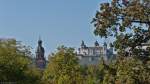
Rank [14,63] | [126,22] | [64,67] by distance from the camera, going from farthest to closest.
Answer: [64,67] → [14,63] → [126,22]

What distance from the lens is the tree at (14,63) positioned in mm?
57656

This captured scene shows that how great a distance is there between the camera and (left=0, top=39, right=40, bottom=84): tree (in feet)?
189

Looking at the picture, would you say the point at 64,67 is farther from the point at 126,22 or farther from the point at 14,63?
the point at 126,22

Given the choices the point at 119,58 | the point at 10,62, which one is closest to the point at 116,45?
the point at 119,58

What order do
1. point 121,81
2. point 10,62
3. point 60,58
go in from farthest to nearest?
point 60,58, point 10,62, point 121,81

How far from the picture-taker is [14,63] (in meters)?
59.2

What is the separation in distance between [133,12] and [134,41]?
4.91 feet

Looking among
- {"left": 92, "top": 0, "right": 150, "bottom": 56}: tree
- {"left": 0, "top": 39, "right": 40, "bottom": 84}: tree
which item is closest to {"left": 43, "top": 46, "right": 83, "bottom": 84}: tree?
{"left": 0, "top": 39, "right": 40, "bottom": 84}: tree

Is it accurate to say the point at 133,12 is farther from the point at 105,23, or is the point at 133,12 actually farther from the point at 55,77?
the point at 55,77

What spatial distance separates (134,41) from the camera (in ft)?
88.0

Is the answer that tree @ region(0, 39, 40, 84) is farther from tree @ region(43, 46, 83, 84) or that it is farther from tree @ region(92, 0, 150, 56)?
tree @ region(92, 0, 150, 56)

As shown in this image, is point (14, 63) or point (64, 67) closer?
point (14, 63)

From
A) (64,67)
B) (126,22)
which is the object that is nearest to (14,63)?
(64,67)

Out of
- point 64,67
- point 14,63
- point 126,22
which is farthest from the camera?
point 64,67
